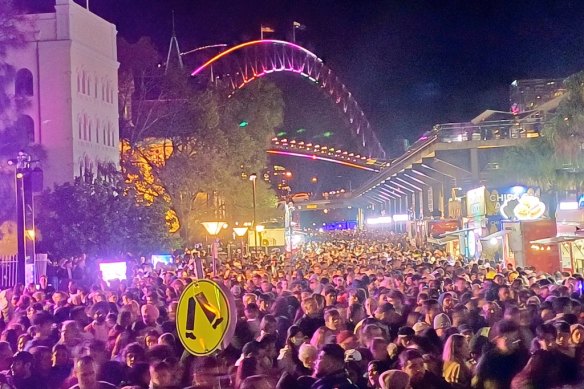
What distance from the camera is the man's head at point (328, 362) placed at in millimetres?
8141

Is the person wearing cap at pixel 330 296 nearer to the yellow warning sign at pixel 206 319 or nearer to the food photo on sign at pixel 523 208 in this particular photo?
the yellow warning sign at pixel 206 319

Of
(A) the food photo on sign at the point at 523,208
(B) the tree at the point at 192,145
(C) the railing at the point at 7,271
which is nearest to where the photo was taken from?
(C) the railing at the point at 7,271

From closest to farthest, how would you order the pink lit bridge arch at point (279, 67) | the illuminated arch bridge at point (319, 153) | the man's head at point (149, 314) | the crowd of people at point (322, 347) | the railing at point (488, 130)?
the crowd of people at point (322, 347) < the man's head at point (149, 314) < the railing at point (488, 130) < the pink lit bridge arch at point (279, 67) < the illuminated arch bridge at point (319, 153)

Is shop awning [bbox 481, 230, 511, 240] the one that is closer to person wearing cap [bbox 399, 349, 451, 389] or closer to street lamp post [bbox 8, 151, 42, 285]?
street lamp post [bbox 8, 151, 42, 285]

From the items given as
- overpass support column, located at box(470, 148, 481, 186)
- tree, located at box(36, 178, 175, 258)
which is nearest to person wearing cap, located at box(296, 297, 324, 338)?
tree, located at box(36, 178, 175, 258)

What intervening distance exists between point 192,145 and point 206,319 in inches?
1830

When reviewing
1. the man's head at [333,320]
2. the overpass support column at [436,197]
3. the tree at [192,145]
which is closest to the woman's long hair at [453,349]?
the man's head at [333,320]

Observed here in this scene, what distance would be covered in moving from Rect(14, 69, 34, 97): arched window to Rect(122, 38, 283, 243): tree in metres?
9.30

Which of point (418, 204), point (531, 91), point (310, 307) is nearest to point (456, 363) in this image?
point (310, 307)

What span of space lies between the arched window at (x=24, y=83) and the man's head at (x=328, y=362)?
39003 millimetres

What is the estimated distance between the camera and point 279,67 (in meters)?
79.8

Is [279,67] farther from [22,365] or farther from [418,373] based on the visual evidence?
[418,373]

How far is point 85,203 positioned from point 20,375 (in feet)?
96.6

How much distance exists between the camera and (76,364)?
8.54 m
